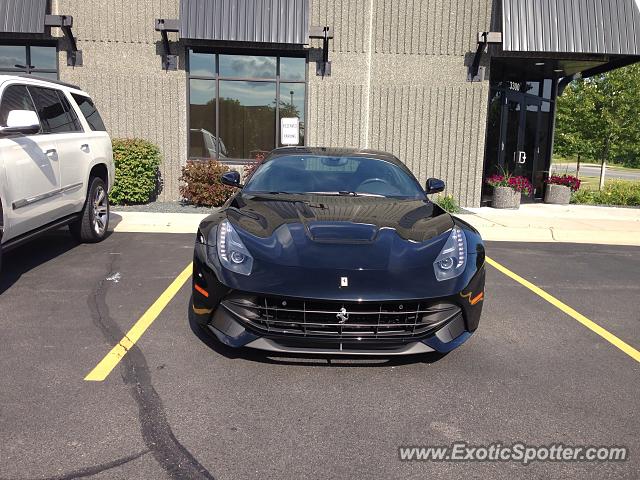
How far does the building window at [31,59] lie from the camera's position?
11.9 m

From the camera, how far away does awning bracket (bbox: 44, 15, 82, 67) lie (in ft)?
35.9

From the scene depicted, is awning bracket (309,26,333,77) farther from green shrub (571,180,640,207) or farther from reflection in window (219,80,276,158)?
green shrub (571,180,640,207)

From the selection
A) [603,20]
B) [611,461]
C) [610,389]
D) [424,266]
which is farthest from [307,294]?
[603,20]

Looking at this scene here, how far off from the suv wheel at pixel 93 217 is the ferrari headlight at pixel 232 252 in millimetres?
3948

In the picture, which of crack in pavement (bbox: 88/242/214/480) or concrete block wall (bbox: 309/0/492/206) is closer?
crack in pavement (bbox: 88/242/214/480)

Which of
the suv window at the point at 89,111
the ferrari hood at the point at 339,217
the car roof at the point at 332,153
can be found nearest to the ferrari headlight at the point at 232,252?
the ferrari hood at the point at 339,217

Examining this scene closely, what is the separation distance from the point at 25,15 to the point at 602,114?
19.2 m

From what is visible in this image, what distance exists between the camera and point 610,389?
3.55 meters

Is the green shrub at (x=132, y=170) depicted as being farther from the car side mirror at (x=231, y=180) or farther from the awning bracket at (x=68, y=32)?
the car side mirror at (x=231, y=180)

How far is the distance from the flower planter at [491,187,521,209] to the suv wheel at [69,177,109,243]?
8.37 meters

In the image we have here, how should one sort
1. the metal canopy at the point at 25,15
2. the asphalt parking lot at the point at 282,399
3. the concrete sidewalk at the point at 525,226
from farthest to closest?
the metal canopy at the point at 25,15
the concrete sidewalk at the point at 525,226
the asphalt parking lot at the point at 282,399

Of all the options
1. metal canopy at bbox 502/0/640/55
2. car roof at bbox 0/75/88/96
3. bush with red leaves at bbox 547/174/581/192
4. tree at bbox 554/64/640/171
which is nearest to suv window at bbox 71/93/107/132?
car roof at bbox 0/75/88/96

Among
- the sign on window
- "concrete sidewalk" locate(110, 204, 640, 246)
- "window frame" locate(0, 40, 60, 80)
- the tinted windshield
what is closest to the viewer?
the tinted windshield

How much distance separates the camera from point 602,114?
21.0 metres
